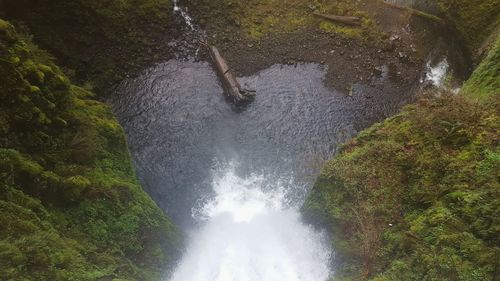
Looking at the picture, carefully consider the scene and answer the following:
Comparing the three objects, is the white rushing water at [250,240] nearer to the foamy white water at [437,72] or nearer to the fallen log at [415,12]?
the foamy white water at [437,72]

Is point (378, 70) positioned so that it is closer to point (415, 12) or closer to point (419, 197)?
point (415, 12)

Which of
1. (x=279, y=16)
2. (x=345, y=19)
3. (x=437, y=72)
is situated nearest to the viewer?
(x=437, y=72)

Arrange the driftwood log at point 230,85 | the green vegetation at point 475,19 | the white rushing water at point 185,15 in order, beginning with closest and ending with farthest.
Result: the driftwood log at point 230,85
the green vegetation at point 475,19
the white rushing water at point 185,15

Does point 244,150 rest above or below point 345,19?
below

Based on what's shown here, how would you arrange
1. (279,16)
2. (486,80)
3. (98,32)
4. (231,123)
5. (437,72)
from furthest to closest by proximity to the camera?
1. (279,16)
2. (437,72)
3. (98,32)
4. (231,123)
5. (486,80)

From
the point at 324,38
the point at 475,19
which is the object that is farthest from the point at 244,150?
the point at 475,19

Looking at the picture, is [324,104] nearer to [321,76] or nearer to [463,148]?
[321,76]

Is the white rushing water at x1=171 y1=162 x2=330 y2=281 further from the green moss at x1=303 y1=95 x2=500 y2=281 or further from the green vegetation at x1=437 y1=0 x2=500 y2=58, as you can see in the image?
the green vegetation at x1=437 y1=0 x2=500 y2=58

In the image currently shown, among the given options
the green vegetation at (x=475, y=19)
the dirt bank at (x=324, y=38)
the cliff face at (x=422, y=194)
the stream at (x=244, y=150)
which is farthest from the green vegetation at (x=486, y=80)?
the dirt bank at (x=324, y=38)
